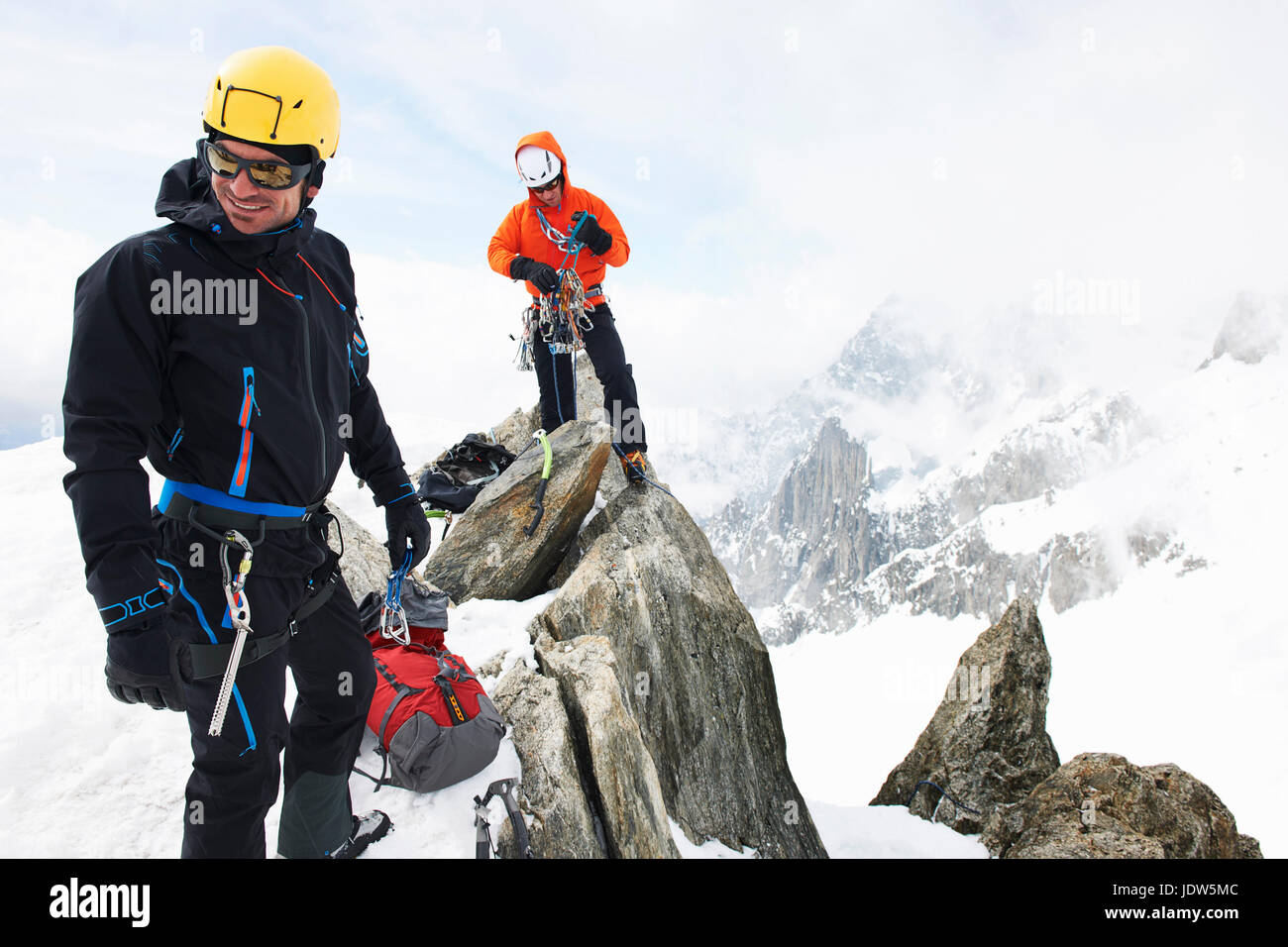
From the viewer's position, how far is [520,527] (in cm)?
1024

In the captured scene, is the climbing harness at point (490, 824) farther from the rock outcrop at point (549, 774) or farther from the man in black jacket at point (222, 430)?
the man in black jacket at point (222, 430)

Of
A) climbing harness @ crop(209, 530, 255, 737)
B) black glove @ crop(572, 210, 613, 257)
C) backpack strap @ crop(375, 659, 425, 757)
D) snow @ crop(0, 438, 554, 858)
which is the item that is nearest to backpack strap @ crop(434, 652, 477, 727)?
backpack strap @ crop(375, 659, 425, 757)

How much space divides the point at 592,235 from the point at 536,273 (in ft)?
3.23

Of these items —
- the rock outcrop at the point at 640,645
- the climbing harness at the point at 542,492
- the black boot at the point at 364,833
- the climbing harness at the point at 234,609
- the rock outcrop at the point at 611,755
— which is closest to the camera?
the climbing harness at the point at 234,609

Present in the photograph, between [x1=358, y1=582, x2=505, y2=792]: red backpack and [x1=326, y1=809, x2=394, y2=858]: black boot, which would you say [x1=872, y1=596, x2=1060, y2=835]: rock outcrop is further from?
[x1=326, y1=809, x2=394, y2=858]: black boot

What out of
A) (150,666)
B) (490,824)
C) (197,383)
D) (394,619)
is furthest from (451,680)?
(197,383)

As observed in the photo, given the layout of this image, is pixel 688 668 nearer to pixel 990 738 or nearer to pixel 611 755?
pixel 611 755

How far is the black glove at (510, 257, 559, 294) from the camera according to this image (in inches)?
400

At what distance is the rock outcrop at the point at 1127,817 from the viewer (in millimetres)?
8086

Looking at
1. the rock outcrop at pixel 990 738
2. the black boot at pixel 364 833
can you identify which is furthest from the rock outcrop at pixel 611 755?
the rock outcrop at pixel 990 738

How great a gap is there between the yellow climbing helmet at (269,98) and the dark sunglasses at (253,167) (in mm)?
104

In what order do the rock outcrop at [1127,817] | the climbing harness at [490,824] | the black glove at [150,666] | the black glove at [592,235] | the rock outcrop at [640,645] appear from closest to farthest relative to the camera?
the black glove at [150,666] < the climbing harness at [490,824] < the rock outcrop at [640,645] < the rock outcrop at [1127,817] < the black glove at [592,235]
